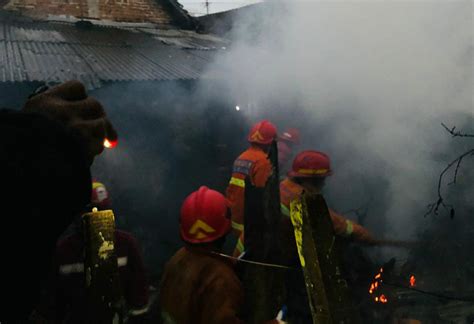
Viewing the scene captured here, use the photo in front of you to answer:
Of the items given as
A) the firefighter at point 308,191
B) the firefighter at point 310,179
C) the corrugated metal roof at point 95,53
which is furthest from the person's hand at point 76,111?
the corrugated metal roof at point 95,53

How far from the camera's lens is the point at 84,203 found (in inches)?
51.3

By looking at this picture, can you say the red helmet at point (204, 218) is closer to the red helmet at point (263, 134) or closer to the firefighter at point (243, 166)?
the firefighter at point (243, 166)

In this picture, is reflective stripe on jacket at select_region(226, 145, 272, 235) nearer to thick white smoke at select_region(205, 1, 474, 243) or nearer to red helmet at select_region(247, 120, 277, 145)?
red helmet at select_region(247, 120, 277, 145)

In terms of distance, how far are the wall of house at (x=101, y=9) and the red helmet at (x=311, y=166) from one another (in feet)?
29.8

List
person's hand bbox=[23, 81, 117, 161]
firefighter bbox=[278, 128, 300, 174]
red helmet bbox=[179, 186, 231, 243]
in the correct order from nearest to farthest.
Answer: person's hand bbox=[23, 81, 117, 161]
red helmet bbox=[179, 186, 231, 243]
firefighter bbox=[278, 128, 300, 174]

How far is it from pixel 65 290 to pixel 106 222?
202 centimetres

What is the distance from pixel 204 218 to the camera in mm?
2898

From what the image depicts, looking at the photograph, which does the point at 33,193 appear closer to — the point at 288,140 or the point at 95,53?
the point at 288,140

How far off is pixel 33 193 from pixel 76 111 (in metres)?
0.40

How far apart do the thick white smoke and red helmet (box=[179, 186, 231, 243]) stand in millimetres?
3995

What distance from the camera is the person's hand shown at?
1.41 metres

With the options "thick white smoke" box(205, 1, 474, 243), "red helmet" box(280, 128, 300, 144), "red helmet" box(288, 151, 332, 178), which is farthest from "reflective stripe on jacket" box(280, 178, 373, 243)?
"red helmet" box(280, 128, 300, 144)

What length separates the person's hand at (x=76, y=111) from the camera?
141 cm

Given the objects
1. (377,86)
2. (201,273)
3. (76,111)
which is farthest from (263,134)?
(76,111)
